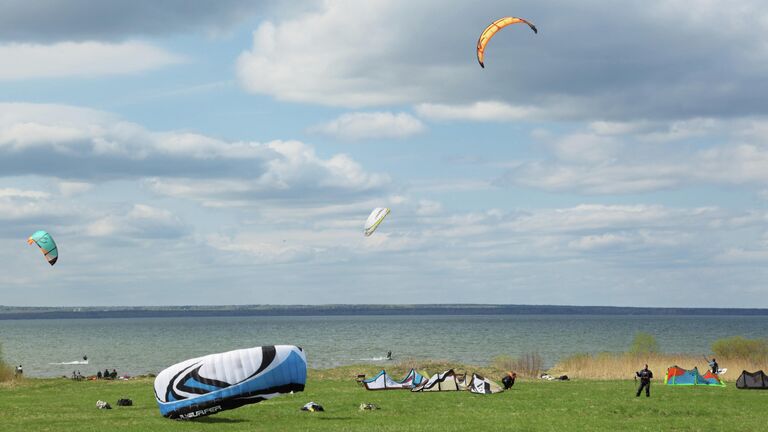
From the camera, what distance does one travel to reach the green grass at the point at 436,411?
116ft

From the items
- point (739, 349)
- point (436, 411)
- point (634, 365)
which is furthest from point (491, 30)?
point (739, 349)

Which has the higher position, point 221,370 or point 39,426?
point 221,370

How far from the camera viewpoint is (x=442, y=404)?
147ft

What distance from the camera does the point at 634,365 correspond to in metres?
70.7

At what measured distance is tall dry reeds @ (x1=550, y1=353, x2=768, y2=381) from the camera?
227 ft

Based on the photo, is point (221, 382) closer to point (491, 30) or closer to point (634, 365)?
point (491, 30)

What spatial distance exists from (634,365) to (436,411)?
34.0 metres

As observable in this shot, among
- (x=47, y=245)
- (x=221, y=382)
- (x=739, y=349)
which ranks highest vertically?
(x=47, y=245)

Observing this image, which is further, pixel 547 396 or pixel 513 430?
pixel 547 396

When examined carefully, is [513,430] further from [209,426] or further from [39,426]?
[39,426]

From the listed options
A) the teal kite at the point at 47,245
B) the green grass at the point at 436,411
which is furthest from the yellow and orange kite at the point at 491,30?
the teal kite at the point at 47,245

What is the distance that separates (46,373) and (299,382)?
234ft

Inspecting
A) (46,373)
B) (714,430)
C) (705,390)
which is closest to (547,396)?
(705,390)

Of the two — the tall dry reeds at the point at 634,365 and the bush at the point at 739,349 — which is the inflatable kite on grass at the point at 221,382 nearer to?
the tall dry reeds at the point at 634,365
